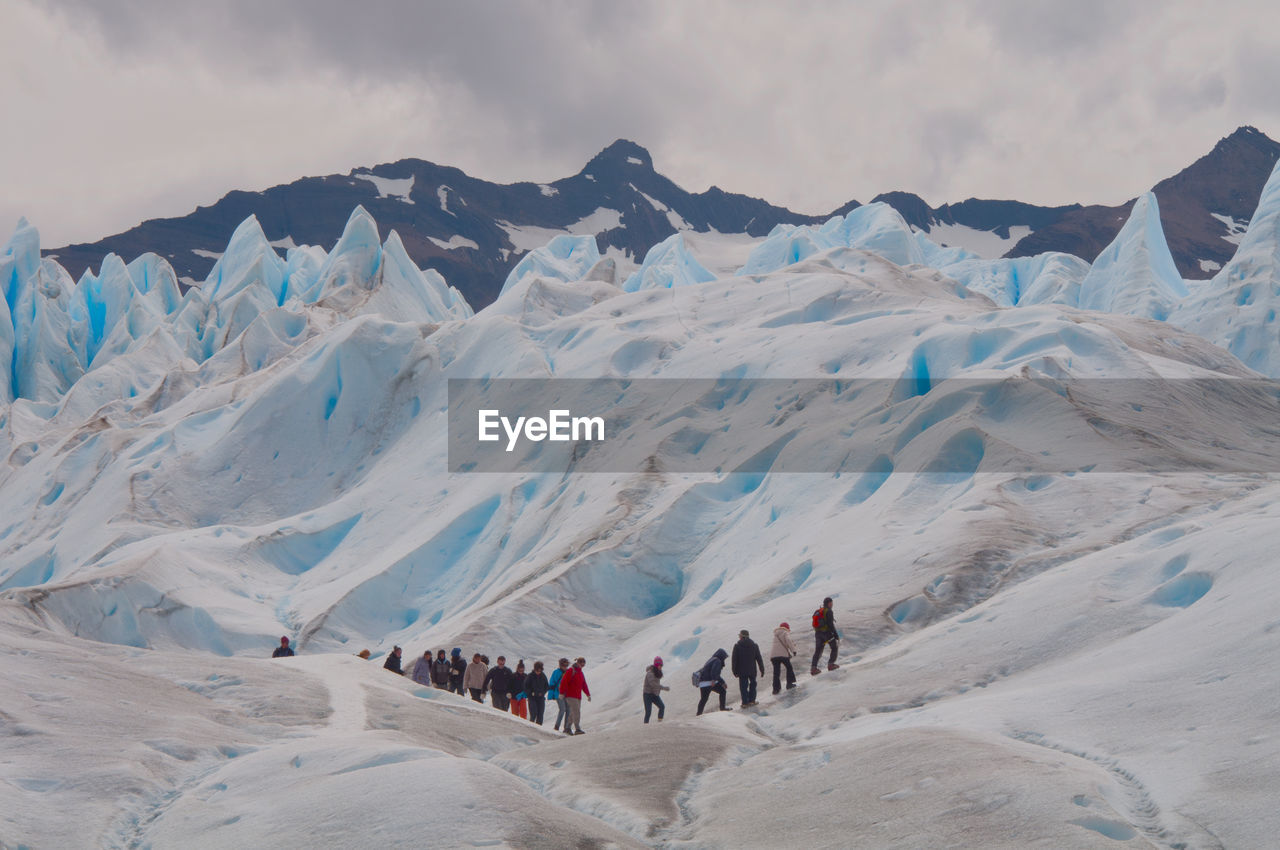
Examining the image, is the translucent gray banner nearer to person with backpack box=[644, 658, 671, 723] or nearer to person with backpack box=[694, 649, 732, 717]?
person with backpack box=[694, 649, 732, 717]

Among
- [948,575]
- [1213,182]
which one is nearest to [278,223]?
[1213,182]

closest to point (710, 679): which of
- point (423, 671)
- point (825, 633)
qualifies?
point (825, 633)

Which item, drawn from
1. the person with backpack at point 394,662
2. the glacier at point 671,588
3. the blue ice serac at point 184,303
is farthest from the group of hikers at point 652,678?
the blue ice serac at point 184,303

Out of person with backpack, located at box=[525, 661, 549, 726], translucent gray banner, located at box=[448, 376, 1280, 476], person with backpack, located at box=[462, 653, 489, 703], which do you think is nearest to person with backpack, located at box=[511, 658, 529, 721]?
person with backpack, located at box=[525, 661, 549, 726]

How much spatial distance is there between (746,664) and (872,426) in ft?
33.1

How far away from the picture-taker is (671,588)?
878 inches

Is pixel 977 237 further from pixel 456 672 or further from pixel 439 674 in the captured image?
pixel 439 674

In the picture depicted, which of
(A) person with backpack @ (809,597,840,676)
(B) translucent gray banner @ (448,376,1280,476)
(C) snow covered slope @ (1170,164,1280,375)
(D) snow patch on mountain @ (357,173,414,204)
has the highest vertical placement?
(D) snow patch on mountain @ (357,173,414,204)

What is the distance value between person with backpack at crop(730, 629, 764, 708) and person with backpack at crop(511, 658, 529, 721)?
3.97m

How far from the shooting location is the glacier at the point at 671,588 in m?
8.89

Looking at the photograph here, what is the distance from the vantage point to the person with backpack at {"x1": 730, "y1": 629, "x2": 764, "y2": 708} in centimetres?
1391

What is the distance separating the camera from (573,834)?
27.2 feet

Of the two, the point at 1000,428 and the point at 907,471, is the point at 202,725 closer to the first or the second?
the point at 907,471

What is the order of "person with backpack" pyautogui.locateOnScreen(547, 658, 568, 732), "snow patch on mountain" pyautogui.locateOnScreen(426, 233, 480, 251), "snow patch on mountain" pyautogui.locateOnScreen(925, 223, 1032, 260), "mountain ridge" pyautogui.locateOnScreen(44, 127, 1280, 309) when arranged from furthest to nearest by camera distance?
"snow patch on mountain" pyautogui.locateOnScreen(925, 223, 1032, 260)
"snow patch on mountain" pyautogui.locateOnScreen(426, 233, 480, 251)
"mountain ridge" pyautogui.locateOnScreen(44, 127, 1280, 309)
"person with backpack" pyautogui.locateOnScreen(547, 658, 568, 732)
